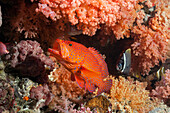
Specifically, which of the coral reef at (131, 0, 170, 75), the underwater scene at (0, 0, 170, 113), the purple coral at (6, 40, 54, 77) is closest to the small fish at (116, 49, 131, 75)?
the underwater scene at (0, 0, 170, 113)

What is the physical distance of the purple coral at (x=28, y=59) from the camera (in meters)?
2.60

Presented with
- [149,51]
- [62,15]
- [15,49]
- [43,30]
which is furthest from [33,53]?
[149,51]

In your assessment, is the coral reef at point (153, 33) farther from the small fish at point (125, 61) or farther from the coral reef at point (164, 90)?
the coral reef at point (164, 90)

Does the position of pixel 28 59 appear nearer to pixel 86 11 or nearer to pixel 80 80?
pixel 80 80

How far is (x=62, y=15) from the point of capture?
8.99ft

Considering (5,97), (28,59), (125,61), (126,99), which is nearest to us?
(5,97)

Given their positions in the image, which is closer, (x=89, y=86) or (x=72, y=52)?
(x=72, y=52)

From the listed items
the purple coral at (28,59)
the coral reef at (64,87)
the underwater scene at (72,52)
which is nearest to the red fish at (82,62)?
the underwater scene at (72,52)

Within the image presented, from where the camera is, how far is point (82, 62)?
2.39m

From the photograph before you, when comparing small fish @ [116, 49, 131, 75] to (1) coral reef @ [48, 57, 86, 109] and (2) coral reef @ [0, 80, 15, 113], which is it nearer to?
(1) coral reef @ [48, 57, 86, 109]

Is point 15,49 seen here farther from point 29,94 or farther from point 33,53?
point 29,94

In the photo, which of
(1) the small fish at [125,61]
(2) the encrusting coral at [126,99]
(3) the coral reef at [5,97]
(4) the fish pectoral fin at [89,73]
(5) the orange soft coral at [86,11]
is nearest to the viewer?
(3) the coral reef at [5,97]

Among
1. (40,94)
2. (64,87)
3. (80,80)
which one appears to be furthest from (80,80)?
(64,87)

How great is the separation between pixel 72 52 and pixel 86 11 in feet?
2.98
